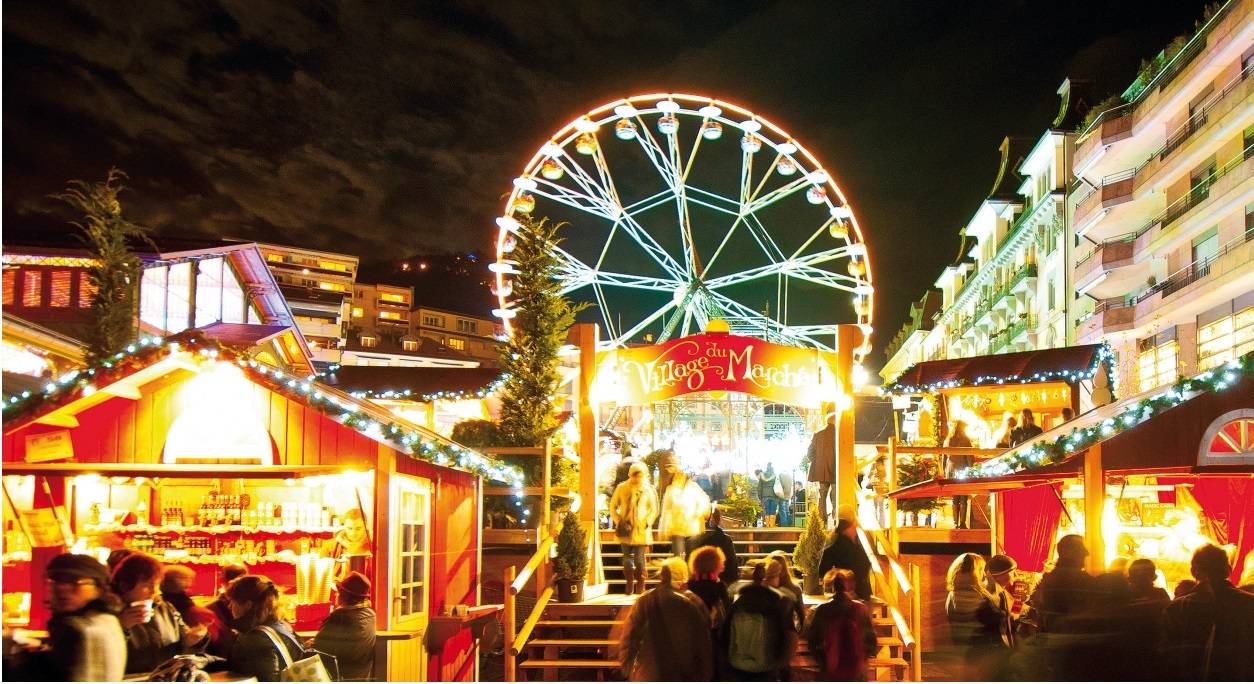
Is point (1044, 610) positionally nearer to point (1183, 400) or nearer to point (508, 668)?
point (1183, 400)

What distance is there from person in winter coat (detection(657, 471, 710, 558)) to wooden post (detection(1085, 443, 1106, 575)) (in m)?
4.34

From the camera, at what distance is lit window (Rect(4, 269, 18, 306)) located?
2677cm

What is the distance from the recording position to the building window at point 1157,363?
37.6 metres

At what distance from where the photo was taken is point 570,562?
13.5 meters

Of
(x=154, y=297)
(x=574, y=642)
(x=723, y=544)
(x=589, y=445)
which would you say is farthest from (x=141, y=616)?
(x=154, y=297)

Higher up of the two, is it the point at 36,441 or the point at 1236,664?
the point at 36,441

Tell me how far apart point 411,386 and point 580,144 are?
6693 mm

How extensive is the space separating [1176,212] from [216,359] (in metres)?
33.7

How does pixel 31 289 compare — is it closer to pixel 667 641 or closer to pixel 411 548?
pixel 411 548

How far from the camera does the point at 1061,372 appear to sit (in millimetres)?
22484

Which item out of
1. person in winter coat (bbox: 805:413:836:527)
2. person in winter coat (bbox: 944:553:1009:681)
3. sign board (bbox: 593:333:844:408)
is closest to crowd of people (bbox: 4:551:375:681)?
person in winter coat (bbox: 944:553:1009:681)

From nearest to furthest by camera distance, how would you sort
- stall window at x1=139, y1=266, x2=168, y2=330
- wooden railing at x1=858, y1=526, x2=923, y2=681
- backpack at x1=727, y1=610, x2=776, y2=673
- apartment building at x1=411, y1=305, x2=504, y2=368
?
1. backpack at x1=727, y1=610, x2=776, y2=673
2. wooden railing at x1=858, y1=526, x2=923, y2=681
3. stall window at x1=139, y1=266, x2=168, y2=330
4. apartment building at x1=411, y1=305, x2=504, y2=368

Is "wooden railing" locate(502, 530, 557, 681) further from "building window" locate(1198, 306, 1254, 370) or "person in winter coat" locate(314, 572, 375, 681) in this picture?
"building window" locate(1198, 306, 1254, 370)

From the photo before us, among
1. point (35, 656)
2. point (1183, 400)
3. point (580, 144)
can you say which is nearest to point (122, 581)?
point (35, 656)
